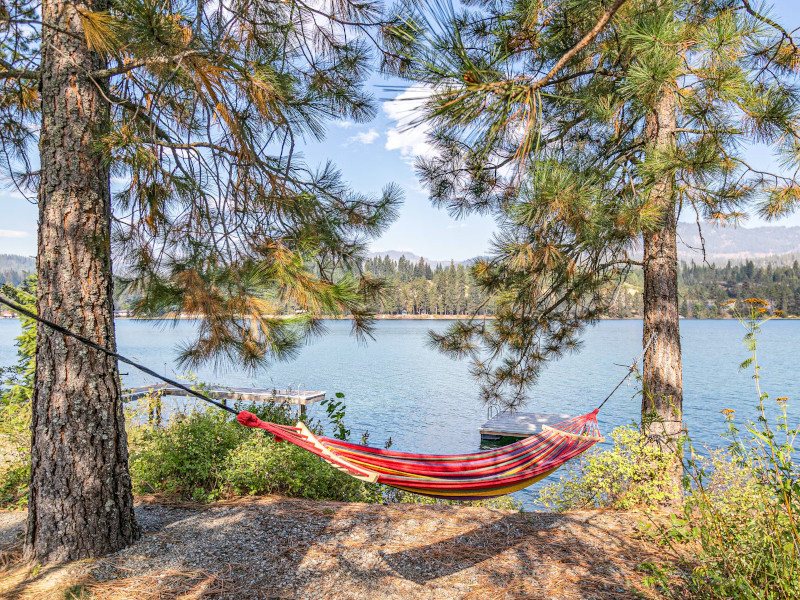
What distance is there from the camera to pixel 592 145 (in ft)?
13.7

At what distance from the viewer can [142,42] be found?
5.78 feet

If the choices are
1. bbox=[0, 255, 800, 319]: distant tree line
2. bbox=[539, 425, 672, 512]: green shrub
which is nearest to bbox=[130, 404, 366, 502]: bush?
bbox=[0, 255, 800, 319]: distant tree line

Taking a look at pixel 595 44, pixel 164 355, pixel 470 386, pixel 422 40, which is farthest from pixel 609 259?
pixel 164 355

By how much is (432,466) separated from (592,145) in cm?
330

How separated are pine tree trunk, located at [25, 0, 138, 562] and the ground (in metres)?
0.19

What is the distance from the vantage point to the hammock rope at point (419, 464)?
1824 mm

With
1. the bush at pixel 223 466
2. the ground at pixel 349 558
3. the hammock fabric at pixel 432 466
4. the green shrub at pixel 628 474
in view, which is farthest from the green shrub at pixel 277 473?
the green shrub at pixel 628 474

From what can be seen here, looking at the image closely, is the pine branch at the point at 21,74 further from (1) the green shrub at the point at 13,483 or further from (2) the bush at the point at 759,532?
(2) the bush at the point at 759,532

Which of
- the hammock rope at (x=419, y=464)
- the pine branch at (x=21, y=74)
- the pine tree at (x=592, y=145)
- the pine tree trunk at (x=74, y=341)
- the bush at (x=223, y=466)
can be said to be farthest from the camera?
the bush at (x=223, y=466)

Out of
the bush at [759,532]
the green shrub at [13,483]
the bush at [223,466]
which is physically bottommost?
the green shrub at [13,483]

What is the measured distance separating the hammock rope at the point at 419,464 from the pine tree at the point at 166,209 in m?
0.38

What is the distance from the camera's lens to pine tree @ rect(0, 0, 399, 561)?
2.17 metres

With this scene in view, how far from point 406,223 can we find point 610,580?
2025mm

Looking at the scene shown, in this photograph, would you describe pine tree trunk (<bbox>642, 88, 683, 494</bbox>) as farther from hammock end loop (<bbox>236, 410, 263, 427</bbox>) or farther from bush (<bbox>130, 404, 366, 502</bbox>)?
hammock end loop (<bbox>236, 410, 263, 427</bbox>)
